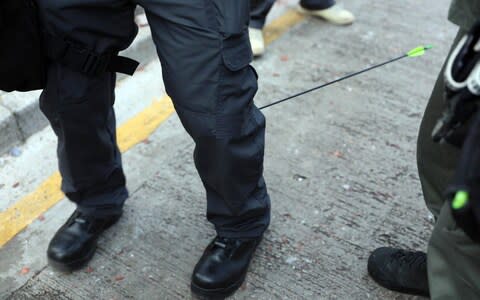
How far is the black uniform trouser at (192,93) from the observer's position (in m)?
1.59

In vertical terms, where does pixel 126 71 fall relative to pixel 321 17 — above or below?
above

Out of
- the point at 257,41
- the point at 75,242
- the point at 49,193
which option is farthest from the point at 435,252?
the point at 257,41

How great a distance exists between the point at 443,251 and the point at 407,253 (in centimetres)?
55

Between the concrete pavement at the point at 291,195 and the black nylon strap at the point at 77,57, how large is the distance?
0.82 m

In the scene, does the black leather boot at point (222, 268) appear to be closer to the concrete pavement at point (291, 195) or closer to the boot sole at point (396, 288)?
the concrete pavement at point (291, 195)

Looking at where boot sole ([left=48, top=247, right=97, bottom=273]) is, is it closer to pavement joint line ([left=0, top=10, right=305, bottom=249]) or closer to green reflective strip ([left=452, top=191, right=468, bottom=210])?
pavement joint line ([left=0, top=10, right=305, bottom=249])

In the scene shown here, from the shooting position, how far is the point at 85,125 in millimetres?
1928

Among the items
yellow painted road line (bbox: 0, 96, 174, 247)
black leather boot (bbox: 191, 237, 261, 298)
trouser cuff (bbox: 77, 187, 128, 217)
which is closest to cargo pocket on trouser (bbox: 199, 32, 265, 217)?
black leather boot (bbox: 191, 237, 261, 298)

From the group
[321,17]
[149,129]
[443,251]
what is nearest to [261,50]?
→ [321,17]

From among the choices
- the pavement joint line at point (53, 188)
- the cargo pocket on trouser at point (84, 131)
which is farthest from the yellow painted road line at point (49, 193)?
the cargo pocket on trouser at point (84, 131)

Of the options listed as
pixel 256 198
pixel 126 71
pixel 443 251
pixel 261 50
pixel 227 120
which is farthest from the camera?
pixel 261 50

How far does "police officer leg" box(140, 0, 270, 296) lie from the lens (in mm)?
1575

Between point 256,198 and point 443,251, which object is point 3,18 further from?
point 443,251

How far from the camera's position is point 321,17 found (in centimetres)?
388
